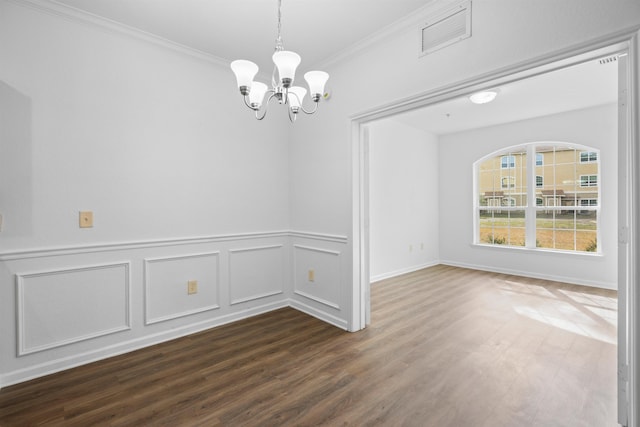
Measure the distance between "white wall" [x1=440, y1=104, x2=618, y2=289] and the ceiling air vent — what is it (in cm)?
411

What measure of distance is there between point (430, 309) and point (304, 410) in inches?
90.1

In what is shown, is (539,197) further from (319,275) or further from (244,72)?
(244,72)

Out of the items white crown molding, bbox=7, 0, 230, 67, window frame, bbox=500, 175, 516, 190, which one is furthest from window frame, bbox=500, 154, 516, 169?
white crown molding, bbox=7, 0, 230, 67

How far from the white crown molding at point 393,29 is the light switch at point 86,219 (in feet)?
8.66

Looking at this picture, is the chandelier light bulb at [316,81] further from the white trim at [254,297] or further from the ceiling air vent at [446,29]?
the white trim at [254,297]

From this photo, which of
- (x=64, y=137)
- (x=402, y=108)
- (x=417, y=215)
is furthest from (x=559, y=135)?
(x=64, y=137)

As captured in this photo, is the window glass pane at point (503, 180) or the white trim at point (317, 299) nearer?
the white trim at point (317, 299)

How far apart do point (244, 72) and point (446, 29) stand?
5.17 feet

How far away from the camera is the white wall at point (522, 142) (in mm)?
4594

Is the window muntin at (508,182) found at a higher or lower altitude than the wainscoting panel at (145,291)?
higher

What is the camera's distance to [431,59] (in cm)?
234

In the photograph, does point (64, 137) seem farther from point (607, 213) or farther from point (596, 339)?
point (607, 213)

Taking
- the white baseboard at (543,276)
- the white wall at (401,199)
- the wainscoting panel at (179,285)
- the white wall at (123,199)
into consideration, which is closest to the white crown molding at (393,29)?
the white wall at (123,199)

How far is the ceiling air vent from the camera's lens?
213cm
